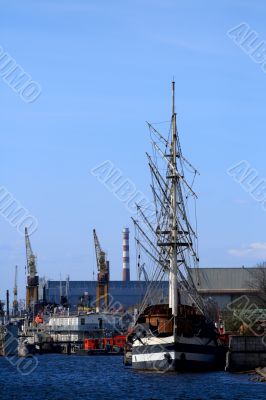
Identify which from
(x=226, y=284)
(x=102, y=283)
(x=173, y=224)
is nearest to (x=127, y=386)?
(x=173, y=224)

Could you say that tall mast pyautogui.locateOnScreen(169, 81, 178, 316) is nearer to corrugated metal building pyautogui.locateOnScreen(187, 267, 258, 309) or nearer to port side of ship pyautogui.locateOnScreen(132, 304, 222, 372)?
port side of ship pyautogui.locateOnScreen(132, 304, 222, 372)

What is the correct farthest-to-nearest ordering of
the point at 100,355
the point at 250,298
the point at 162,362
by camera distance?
the point at 250,298 → the point at 100,355 → the point at 162,362

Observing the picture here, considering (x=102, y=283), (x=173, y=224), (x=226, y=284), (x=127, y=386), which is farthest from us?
(x=102, y=283)

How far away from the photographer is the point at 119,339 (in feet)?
509

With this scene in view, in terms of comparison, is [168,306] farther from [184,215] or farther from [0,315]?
[0,315]

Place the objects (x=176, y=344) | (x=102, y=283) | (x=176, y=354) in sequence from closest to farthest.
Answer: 1. (x=176, y=344)
2. (x=176, y=354)
3. (x=102, y=283)

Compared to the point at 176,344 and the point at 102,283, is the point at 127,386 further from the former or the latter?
the point at 102,283

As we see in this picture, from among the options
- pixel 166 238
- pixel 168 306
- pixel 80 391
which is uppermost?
pixel 166 238

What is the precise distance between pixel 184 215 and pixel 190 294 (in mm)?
8286

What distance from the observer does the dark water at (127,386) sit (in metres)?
66.6

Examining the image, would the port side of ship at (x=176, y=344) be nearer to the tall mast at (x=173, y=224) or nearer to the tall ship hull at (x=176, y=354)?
the tall ship hull at (x=176, y=354)

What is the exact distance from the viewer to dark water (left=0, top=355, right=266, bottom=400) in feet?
218

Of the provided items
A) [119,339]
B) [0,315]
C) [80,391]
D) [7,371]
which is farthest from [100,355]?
[80,391]

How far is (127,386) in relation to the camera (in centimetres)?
7538
